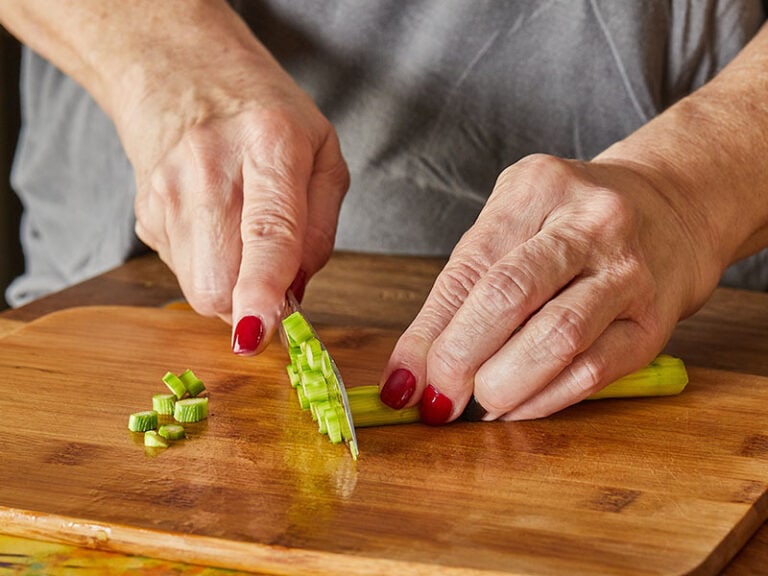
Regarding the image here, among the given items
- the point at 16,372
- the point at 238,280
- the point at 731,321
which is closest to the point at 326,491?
the point at 238,280

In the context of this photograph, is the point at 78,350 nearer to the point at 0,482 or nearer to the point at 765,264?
the point at 0,482

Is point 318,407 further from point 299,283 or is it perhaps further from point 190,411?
point 299,283

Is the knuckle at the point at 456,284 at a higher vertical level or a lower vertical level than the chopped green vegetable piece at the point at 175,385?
higher

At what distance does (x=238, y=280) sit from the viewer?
1.35 m

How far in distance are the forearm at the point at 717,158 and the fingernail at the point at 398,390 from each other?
17.3 inches

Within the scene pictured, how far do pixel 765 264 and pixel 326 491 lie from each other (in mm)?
1201

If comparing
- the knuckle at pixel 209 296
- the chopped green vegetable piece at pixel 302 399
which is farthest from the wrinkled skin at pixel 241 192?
the chopped green vegetable piece at pixel 302 399

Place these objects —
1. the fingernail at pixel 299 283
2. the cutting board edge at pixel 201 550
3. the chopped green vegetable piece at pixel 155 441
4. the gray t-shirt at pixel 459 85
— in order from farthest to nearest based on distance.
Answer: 1. the gray t-shirt at pixel 459 85
2. the fingernail at pixel 299 283
3. the chopped green vegetable piece at pixel 155 441
4. the cutting board edge at pixel 201 550

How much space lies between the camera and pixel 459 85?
186 centimetres

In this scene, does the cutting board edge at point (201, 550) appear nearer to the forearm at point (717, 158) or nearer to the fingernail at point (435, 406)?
the fingernail at point (435, 406)

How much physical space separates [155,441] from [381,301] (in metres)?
0.65

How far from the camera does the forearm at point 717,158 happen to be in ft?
4.57

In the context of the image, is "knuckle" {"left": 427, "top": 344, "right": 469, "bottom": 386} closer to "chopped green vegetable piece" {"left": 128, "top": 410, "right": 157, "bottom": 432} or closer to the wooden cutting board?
the wooden cutting board

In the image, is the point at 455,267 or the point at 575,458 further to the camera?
the point at 455,267
